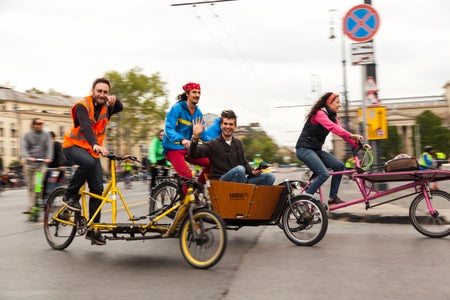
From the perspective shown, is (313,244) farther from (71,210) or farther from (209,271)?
(71,210)

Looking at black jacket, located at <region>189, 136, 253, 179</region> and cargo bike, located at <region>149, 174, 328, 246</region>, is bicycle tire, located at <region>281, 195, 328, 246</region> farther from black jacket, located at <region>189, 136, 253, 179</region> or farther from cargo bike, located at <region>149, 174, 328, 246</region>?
black jacket, located at <region>189, 136, 253, 179</region>

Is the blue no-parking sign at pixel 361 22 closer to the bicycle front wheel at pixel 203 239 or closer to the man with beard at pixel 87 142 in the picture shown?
the man with beard at pixel 87 142

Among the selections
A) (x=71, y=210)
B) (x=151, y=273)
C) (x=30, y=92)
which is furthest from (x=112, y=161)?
(x=30, y=92)

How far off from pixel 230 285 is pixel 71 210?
247 cm

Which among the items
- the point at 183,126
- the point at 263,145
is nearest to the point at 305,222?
the point at 183,126

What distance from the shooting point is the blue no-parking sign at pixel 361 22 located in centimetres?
929

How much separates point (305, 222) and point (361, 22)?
4.44 m

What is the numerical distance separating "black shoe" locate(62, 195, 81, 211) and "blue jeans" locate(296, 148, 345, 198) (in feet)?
9.70

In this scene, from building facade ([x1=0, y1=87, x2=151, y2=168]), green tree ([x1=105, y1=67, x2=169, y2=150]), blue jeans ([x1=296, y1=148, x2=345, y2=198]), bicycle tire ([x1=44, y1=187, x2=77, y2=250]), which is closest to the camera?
bicycle tire ([x1=44, y1=187, x2=77, y2=250])

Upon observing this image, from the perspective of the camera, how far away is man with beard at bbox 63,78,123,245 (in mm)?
5938

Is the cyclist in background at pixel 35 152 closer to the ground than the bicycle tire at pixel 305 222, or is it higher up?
higher up

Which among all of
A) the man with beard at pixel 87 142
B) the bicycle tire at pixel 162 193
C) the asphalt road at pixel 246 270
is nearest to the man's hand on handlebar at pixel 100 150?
the man with beard at pixel 87 142

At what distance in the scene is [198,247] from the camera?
5102mm

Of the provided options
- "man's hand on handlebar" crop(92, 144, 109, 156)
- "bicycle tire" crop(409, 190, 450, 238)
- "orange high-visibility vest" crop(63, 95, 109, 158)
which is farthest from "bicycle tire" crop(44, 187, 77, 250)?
"bicycle tire" crop(409, 190, 450, 238)
